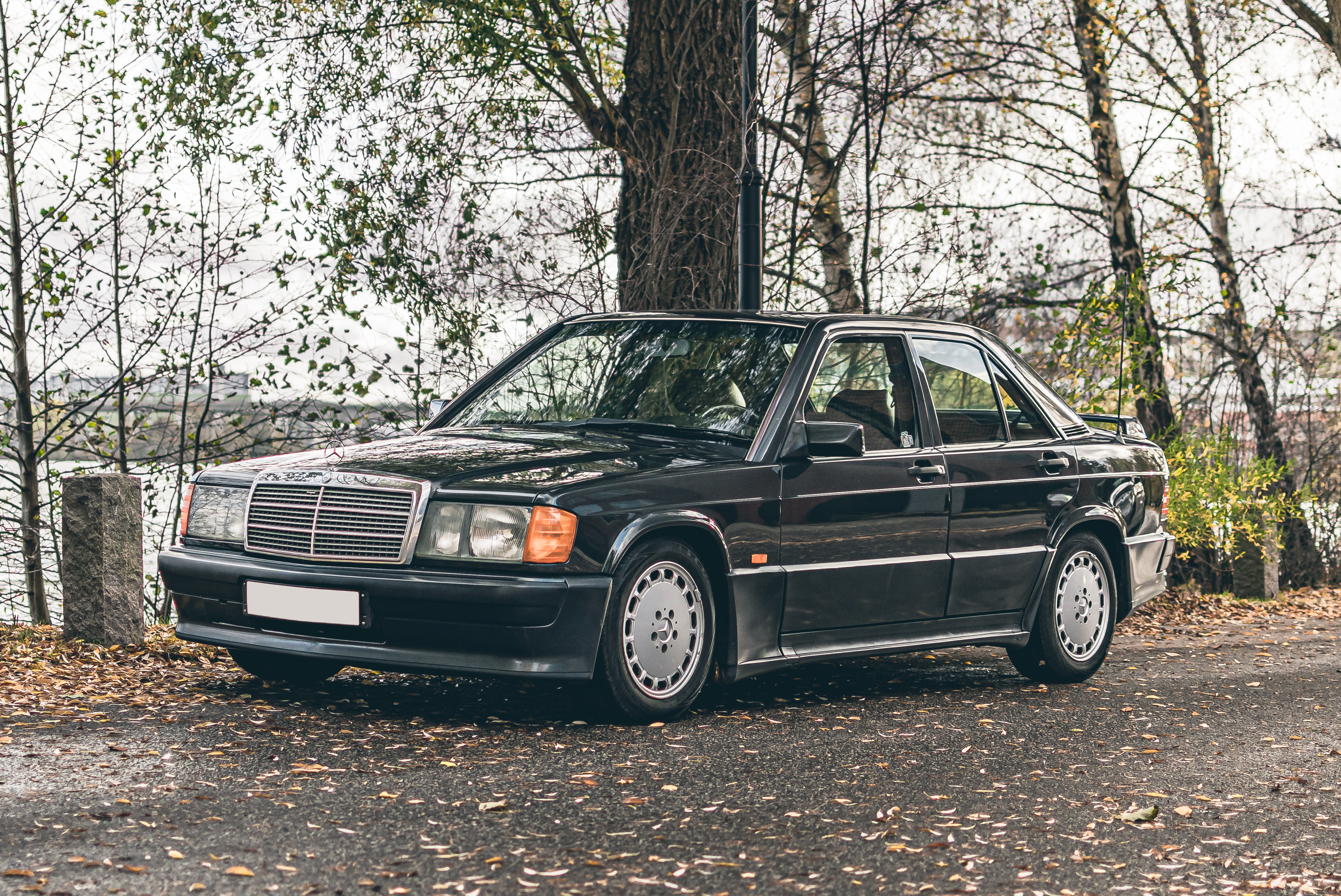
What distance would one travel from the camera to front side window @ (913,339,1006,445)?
788 cm

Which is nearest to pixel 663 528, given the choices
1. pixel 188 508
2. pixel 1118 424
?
pixel 188 508

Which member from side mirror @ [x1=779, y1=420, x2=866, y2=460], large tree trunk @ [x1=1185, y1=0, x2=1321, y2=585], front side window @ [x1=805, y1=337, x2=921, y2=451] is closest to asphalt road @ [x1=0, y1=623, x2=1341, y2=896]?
side mirror @ [x1=779, y1=420, x2=866, y2=460]

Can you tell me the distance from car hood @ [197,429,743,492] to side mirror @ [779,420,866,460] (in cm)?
26

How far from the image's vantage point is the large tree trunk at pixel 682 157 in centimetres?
1166

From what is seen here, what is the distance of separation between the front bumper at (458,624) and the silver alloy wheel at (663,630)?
225mm

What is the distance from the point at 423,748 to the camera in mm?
5914

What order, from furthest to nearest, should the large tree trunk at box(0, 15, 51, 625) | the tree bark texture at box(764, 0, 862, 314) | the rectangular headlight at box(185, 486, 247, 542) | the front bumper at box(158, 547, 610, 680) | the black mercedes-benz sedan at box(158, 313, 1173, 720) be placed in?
1. the tree bark texture at box(764, 0, 862, 314)
2. the large tree trunk at box(0, 15, 51, 625)
3. the rectangular headlight at box(185, 486, 247, 542)
4. the black mercedes-benz sedan at box(158, 313, 1173, 720)
5. the front bumper at box(158, 547, 610, 680)

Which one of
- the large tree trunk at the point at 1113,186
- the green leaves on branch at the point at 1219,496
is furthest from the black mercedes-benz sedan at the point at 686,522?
the large tree trunk at the point at 1113,186

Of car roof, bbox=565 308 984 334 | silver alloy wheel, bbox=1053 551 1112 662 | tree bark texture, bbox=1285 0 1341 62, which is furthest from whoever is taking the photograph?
tree bark texture, bbox=1285 0 1341 62

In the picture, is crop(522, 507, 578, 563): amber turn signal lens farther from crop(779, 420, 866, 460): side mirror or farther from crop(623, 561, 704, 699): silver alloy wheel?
crop(779, 420, 866, 460): side mirror

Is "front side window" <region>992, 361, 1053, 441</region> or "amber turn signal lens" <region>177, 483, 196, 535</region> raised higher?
"front side window" <region>992, 361, 1053, 441</region>

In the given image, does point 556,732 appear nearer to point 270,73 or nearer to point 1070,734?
point 1070,734

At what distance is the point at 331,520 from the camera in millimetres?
6332

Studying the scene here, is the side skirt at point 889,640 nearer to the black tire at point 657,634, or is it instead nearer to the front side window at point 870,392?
the black tire at point 657,634
